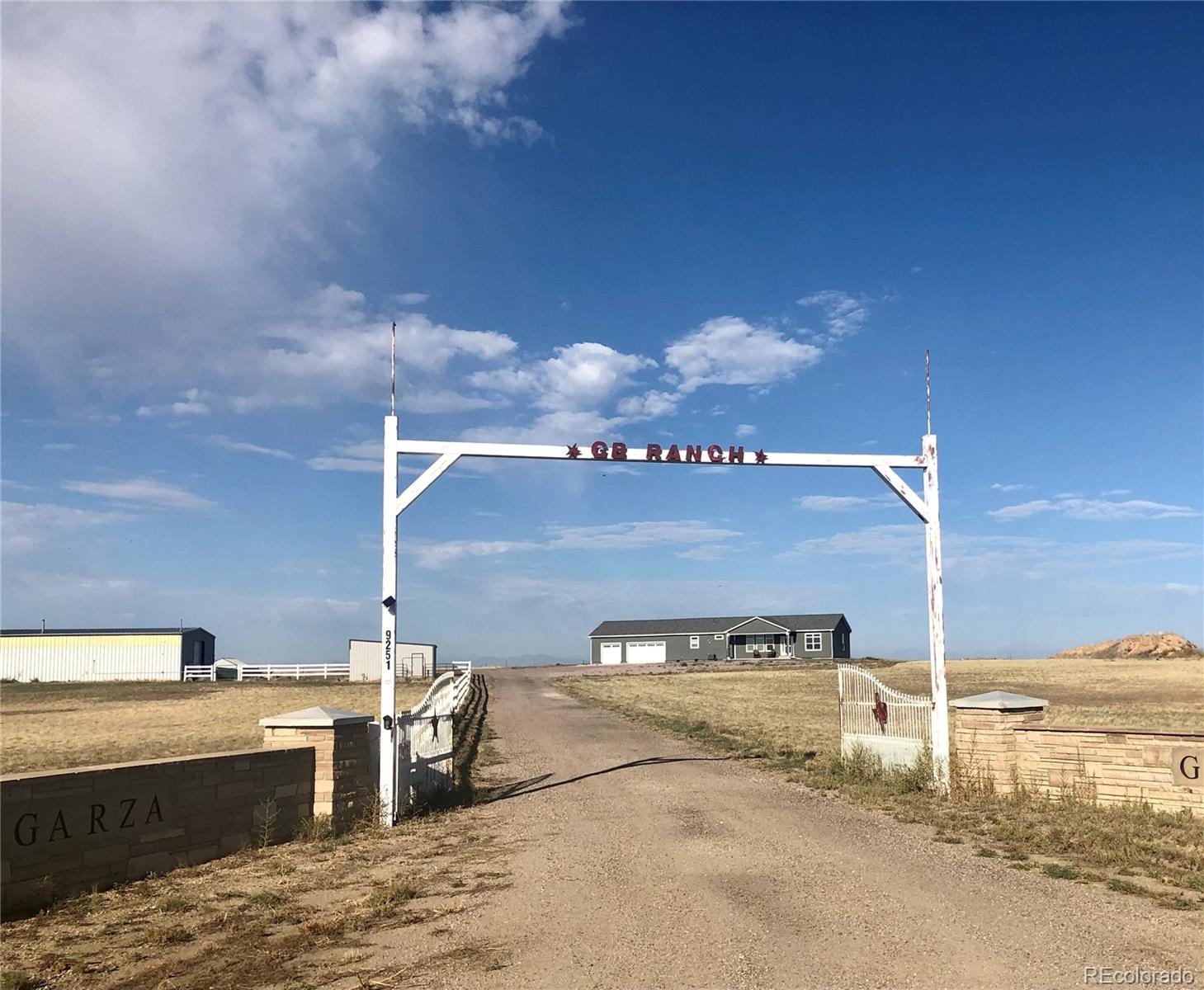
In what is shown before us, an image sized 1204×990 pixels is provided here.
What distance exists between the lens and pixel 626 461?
525 inches

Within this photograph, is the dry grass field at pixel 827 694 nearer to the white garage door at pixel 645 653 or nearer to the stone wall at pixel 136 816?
the stone wall at pixel 136 816

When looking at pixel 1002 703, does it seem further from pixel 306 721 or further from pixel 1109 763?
pixel 306 721

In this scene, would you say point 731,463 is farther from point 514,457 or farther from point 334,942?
point 334,942

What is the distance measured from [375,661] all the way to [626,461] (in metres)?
45.5

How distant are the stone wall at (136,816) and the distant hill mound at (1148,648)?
7465 centimetres

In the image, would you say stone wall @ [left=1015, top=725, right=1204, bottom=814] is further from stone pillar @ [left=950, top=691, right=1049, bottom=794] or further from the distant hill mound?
the distant hill mound

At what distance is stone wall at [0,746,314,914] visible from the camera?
7.34 meters

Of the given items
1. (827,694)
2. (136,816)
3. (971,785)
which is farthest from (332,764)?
(827,694)

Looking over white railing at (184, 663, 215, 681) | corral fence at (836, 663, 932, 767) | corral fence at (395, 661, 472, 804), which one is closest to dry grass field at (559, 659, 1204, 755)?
corral fence at (836, 663, 932, 767)

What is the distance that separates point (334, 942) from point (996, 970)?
14.2 ft

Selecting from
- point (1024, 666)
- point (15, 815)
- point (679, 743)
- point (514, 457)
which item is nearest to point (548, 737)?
point (679, 743)

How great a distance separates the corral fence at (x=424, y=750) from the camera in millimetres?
12156

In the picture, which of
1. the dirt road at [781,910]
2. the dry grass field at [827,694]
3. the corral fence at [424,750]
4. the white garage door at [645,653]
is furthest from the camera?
the white garage door at [645,653]

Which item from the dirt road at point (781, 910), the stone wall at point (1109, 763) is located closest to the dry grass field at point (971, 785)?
the stone wall at point (1109, 763)
